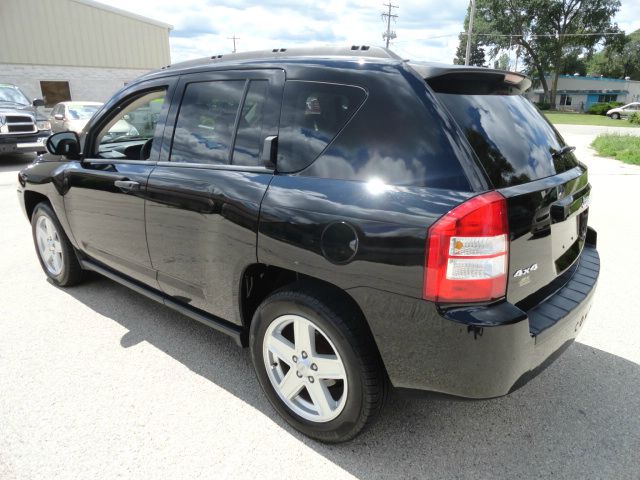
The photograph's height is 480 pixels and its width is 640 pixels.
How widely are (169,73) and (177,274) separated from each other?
1282 millimetres

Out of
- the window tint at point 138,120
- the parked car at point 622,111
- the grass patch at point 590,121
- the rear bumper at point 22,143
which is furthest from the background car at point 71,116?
the parked car at point 622,111

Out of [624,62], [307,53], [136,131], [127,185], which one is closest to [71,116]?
[136,131]

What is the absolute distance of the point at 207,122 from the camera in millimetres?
2758

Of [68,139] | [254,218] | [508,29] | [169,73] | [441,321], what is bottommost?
[441,321]

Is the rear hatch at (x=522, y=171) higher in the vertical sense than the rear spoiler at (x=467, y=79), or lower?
lower

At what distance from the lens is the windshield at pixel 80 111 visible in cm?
1383

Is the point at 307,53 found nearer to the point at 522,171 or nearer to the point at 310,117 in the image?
the point at 310,117

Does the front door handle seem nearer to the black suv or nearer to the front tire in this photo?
the black suv

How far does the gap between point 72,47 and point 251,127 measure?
27.9 m

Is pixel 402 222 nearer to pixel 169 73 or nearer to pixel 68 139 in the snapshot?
pixel 169 73

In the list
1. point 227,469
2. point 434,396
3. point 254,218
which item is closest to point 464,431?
point 434,396

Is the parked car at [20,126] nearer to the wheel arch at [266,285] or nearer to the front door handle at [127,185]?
the front door handle at [127,185]

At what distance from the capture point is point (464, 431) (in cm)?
250

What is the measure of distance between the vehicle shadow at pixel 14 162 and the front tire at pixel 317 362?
38.4 feet
